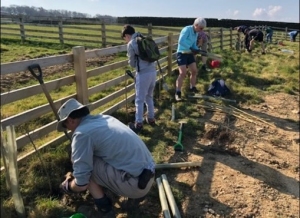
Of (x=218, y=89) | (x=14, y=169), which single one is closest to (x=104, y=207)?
(x=14, y=169)

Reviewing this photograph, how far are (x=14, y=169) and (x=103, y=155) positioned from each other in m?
0.73

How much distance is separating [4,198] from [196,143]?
2985mm

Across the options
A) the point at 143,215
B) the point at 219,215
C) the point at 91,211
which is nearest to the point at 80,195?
the point at 91,211

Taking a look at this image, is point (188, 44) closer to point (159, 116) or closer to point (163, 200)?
point (159, 116)

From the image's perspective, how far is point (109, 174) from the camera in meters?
3.11

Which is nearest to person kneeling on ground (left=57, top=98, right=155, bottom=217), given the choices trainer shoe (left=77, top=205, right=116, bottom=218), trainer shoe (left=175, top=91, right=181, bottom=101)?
trainer shoe (left=77, top=205, right=116, bottom=218)

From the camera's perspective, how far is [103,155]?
10.1 feet

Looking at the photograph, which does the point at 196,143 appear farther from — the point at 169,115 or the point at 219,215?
the point at 219,215

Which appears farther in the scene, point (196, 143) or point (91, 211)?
point (196, 143)

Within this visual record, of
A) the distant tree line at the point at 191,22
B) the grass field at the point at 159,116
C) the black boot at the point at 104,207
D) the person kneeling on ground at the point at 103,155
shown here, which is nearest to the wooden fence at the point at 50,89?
the grass field at the point at 159,116

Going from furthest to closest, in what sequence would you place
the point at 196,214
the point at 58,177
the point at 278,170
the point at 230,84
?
the point at 230,84, the point at 278,170, the point at 58,177, the point at 196,214

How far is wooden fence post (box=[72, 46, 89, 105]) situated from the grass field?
0.74 m

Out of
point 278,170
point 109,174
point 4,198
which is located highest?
point 109,174

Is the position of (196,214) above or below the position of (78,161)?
below
